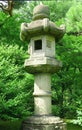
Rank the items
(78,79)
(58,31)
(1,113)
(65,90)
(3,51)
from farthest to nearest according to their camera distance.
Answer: (65,90)
(78,79)
(3,51)
(58,31)
(1,113)

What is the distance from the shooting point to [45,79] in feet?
33.0

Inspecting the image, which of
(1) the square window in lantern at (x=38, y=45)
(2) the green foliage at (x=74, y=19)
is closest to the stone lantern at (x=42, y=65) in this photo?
(1) the square window in lantern at (x=38, y=45)

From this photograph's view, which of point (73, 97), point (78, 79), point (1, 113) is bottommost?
point (1, 113)

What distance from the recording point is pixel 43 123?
30.7 feet

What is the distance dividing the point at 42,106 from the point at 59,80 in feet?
22.0

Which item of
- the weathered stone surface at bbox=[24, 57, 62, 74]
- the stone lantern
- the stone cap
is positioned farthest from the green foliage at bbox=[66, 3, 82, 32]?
the weathered stone surface at bbox=[24, 57, 62, 74]

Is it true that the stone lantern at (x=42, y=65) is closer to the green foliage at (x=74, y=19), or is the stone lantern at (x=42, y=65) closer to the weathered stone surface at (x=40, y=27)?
the weathered stone surface at (x=40, y=27)

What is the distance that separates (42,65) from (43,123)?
2.14 metres

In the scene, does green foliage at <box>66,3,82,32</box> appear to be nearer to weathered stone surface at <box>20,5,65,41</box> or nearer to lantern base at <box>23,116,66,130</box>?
weathered stone surface at <box>20,5,65,41</box>

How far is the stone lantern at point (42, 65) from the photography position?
31.0 feet

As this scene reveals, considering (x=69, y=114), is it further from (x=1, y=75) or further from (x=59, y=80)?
(x=1, y=75)

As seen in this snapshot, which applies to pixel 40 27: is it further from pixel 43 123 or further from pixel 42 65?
pixel 43 123

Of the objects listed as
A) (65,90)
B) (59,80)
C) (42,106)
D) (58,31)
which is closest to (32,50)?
(58,31)

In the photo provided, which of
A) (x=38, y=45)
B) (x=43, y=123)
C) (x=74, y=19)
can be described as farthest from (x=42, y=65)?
(x=74, y=19)
